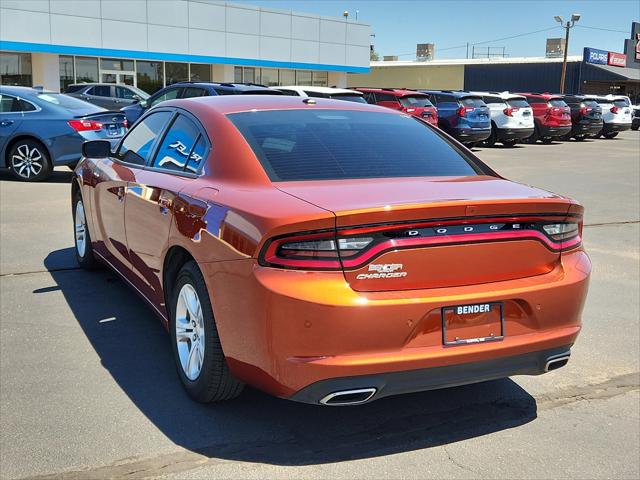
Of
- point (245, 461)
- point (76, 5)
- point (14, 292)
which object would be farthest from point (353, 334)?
point (76, 5)

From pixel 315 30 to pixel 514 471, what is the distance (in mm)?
39505

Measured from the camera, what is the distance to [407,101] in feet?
67.9

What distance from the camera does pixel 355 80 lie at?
66.6 metres

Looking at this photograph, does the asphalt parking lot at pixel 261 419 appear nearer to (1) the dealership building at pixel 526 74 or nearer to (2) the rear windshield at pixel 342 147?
(2) the rear windshield at pixel 342 147

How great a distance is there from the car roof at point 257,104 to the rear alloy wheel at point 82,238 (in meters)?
1.91

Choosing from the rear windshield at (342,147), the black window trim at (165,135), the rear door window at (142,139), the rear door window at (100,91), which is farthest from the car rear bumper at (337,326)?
the rear door window at (100,91)

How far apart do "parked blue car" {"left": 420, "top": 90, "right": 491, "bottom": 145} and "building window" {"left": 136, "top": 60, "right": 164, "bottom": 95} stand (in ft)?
57.6

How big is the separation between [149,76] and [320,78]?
36.7ft

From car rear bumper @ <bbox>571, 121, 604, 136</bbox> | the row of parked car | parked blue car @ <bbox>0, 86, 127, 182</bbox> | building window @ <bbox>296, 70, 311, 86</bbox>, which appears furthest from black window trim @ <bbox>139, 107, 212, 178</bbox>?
building window @ <bbox>296, 70, 311, 86</bbox>

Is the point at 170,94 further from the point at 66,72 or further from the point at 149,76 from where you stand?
the point at 149,76

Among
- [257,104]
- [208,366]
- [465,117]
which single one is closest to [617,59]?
[465,117]

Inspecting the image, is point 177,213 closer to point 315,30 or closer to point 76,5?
point 76,5

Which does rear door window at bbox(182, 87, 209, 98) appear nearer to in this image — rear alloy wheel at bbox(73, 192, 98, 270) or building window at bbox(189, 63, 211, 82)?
rear alloy wheel at bbox(73, 192, 98, 270)

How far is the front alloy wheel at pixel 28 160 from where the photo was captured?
12211mm
